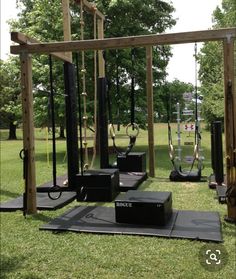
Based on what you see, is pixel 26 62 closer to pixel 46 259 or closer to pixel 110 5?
pixel 46 259

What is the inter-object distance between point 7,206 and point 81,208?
3.95ft

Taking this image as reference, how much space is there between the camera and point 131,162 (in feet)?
30.6

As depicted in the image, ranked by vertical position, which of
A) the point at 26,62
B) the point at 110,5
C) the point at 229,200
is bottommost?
the point at 229,200

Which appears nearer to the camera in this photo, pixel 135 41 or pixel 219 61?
pixel 135 41

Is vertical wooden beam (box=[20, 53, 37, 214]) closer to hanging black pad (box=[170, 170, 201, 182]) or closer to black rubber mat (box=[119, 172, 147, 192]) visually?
black rubber mat (box=[119, 172, 147, 192])

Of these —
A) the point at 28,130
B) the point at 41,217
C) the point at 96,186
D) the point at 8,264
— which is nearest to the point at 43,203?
the point at 41,217

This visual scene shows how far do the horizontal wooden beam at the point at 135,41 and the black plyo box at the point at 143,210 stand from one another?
81.2 inches

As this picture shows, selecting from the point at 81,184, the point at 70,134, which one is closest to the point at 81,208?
the point at 81,184

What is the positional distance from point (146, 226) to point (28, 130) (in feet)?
7.42

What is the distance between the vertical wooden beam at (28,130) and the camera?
235 inches

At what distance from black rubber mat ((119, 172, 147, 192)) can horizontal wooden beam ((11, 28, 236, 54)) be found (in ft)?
9.71

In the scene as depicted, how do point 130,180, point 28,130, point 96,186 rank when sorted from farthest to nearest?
point 130,180 < point 96,186 < point 28,130

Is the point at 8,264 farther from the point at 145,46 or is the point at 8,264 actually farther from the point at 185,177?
the point at 185,177

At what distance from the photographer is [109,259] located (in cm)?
405
